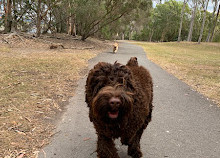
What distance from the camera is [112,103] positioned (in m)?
2.27

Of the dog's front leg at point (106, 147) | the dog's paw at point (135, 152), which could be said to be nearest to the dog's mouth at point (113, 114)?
the dog's front leg at point (106, 147)

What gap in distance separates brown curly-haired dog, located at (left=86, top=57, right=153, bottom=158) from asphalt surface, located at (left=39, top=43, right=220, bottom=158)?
2.37 ft

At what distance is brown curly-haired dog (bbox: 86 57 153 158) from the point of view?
Answer: 2.35 m

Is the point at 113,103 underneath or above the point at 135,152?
above

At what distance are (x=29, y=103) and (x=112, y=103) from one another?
362 centimetres

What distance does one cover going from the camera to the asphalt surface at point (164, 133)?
362cm

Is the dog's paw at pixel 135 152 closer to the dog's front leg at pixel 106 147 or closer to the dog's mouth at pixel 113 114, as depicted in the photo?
the dog's front leg at pixel 106 147

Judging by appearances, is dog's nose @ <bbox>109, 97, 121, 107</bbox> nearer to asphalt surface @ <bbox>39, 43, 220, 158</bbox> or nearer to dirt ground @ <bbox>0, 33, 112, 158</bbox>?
asphalt surface @ <bbox>39, 43, 220, 158</bbox>

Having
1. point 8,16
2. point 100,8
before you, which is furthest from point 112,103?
point 100,8

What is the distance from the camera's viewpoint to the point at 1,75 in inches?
297

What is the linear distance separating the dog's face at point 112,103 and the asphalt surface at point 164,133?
4.34ft

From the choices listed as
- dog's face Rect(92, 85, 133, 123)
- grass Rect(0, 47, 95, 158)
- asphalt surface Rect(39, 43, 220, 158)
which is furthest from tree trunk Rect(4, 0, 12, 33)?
dog's face Rect(92, 85, 133, 123)

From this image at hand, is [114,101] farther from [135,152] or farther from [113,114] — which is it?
Result: [135,152]

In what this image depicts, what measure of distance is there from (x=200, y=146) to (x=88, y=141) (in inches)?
82.7
